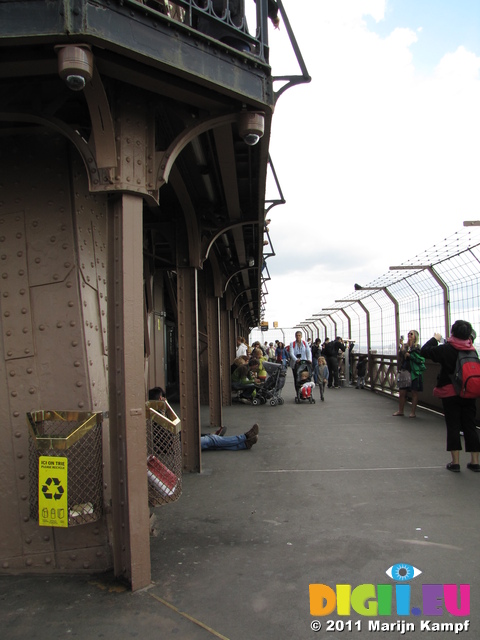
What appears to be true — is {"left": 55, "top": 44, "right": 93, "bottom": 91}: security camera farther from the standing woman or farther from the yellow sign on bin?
the standing woman

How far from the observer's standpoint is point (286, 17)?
4527mm

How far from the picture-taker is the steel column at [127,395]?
362 cm

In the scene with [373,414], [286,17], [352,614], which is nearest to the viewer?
[352,614]

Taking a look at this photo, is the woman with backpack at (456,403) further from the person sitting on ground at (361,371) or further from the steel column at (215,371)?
the person sitting on ground at (361,371)

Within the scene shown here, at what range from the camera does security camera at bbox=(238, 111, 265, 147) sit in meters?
3.97

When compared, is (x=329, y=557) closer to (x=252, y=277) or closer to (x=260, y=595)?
(x=260, y=595)

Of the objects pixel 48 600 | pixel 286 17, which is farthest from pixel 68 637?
pixel 286 17

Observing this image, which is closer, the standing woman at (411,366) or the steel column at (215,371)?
the steel column at (215,371)

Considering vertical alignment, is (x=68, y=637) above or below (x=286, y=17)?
below

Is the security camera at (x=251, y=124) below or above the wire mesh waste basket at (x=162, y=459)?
above

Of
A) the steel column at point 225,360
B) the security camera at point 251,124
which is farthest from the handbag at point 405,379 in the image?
the security camera at point 251,124

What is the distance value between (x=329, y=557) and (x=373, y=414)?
8.37 m

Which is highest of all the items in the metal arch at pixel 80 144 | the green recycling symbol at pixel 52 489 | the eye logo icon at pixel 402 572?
the metal arch at pixel 80 144

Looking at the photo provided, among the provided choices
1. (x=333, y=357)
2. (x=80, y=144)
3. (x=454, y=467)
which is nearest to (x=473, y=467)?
(x=454, y=467)
